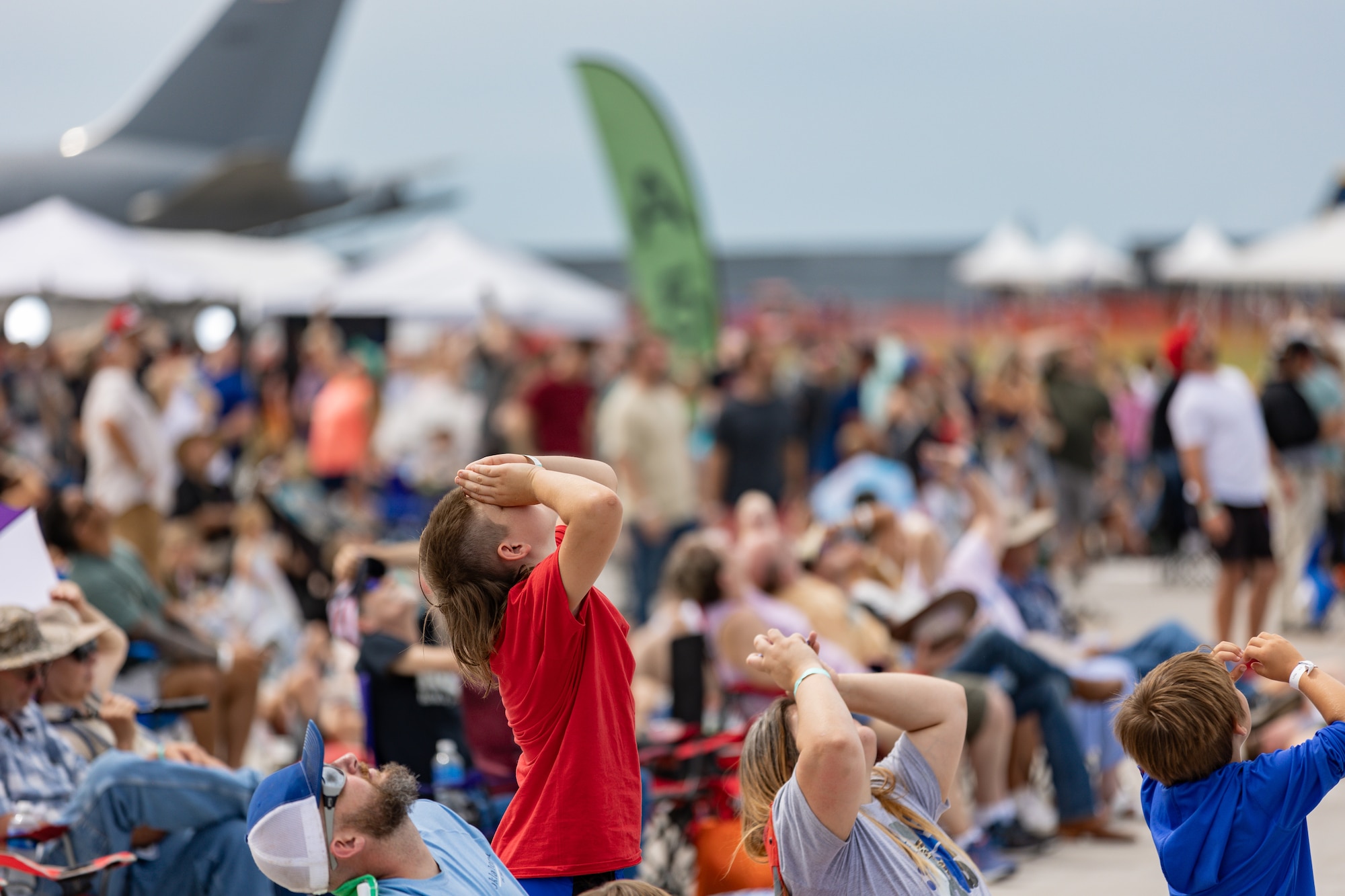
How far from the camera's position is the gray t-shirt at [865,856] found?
2080 mm

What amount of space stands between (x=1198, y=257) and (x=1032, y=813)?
28.2 meters

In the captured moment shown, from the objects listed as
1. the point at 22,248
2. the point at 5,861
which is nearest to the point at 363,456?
the point at 22,248

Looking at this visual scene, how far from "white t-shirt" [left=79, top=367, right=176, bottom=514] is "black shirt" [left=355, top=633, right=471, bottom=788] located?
4.75 m

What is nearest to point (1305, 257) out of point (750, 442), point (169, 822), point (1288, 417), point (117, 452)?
point (1288, 417)

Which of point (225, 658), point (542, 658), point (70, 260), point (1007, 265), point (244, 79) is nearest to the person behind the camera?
point (542, 658)

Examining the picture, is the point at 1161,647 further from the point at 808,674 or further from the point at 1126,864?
the point at 808,674

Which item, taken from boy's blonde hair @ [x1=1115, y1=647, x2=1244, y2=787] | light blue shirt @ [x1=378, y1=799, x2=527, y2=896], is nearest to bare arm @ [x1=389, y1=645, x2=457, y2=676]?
light blue shirt @ [x1=378, y1=799, x2=527, y2=896]

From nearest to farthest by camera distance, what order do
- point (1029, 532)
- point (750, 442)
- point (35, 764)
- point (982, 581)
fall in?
point (35, 764) → point (982, 581) → point (1029, 532) → point (750, 442)

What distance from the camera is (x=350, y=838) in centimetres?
207

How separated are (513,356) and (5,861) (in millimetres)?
10914

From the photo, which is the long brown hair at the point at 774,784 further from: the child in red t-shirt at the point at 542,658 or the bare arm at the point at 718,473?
the bare arm at the point at 718,473

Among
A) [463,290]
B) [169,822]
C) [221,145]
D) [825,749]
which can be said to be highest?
[221,145]

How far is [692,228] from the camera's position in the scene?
980 cm

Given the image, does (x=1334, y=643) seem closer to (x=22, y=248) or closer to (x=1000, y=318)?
(x=22, y=248)
